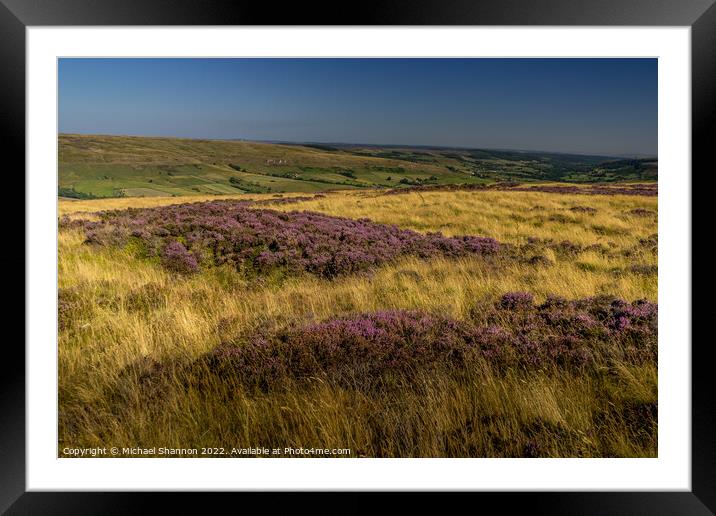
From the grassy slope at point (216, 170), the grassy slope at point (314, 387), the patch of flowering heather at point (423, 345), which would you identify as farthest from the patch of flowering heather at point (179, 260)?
the grassy slope at point (216, 170)

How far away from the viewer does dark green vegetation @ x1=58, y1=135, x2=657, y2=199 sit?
15564 mm

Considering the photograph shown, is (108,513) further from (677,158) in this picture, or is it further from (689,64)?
(689,64)

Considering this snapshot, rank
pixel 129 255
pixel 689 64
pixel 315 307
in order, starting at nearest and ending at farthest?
pixel 689 64
pixel 315 307
pixel 129 255

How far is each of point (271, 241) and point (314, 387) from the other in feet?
18.8

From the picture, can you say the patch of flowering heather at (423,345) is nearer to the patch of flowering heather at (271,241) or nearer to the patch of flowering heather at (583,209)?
the patch of flowering heather at (271,241)

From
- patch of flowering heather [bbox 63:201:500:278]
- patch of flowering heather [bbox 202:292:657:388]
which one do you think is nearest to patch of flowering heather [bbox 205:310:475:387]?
patch of flowering heather [bbox 202:292:657:388]

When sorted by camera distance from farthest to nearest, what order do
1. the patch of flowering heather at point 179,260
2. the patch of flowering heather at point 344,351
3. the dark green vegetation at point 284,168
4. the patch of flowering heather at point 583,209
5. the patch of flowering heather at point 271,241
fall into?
the patch of flowering heather at point 583,209
the dark green vegetation at point 284,168
the patch of flowering heather at point 271,241
the patch of flowering heather at point 179,260
the patch of flowering heather at point 344,351

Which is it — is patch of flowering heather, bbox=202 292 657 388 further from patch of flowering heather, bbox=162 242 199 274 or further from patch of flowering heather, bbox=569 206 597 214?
patch of flowering heather, bbox=569 206 597 214

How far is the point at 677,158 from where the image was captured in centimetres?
359

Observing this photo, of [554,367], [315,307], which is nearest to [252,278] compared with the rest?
[315,307]

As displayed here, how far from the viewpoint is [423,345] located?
4.08 meters

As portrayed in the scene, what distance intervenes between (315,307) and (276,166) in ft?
141
